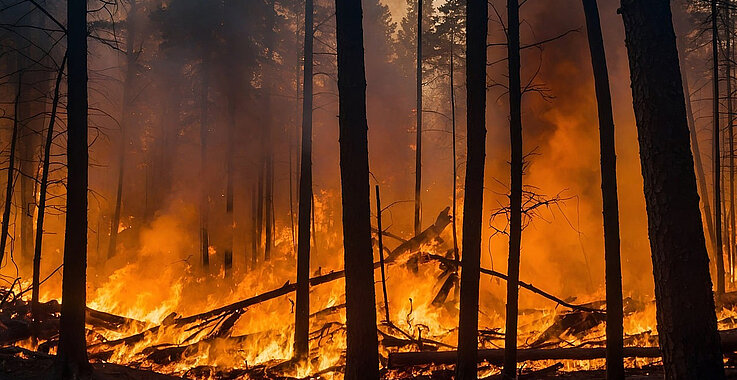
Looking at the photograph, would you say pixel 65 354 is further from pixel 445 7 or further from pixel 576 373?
pixel 445 7

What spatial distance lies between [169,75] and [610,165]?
72.2 feet

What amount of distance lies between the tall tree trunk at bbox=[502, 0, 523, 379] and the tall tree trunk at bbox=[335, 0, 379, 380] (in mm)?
2758

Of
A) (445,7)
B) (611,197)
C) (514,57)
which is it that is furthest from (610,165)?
(445,7)

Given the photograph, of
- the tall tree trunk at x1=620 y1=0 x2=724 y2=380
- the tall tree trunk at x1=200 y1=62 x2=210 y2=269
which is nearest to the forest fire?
the tall tree trunk at x1=620 y1=0 x2=724 y2=380

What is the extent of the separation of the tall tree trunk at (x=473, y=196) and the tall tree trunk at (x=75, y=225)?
6.09m

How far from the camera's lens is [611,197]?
7.09 m

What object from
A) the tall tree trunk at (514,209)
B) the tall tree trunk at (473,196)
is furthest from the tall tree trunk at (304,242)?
the tall tree trunk at (514,209)

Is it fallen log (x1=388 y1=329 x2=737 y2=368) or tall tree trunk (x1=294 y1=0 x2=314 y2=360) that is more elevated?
tall tree trunk (x1=294 y1=0 x2=314 y2=360)

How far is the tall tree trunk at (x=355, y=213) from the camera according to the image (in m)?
6.09

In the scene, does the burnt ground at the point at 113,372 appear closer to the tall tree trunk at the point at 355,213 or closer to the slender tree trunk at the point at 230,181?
the tall tree trunk at the point at 355,213

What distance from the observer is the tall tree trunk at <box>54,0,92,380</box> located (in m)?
6.87

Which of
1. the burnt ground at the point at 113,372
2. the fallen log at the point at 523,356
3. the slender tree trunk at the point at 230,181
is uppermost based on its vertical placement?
the slender tree trunk at the point at 230,181

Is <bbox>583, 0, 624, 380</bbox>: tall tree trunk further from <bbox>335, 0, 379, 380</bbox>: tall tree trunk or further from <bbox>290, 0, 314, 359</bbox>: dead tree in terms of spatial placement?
<bbox>290, 0, 314, 359</bbox>: dead tree

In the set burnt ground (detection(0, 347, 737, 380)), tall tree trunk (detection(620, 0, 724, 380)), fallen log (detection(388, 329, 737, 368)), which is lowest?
burnt ground (detection(0, 347, 737, 380))
